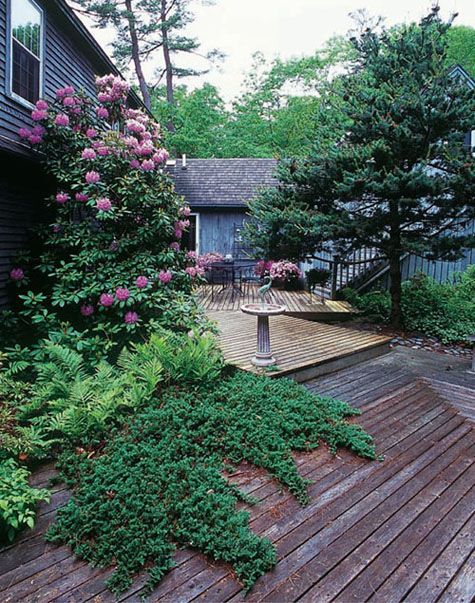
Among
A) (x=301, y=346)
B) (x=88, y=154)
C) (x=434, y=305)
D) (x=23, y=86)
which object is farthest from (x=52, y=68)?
(x=434, y=305)

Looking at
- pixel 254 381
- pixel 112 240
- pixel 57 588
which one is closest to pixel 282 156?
pixel 112 240

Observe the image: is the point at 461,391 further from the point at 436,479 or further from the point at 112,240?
the point at 112,240

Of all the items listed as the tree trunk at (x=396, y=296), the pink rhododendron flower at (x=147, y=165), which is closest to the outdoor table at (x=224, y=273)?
the tree trunk at (x=396, y=296)

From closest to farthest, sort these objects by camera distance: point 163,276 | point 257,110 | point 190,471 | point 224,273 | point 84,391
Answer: point 190,471
point 84,391
point 163,276
point 224,273
point 257,110

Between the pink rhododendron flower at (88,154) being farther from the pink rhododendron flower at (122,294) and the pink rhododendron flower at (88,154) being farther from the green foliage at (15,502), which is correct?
the green foliage at (15,502)

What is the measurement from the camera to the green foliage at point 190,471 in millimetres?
2164

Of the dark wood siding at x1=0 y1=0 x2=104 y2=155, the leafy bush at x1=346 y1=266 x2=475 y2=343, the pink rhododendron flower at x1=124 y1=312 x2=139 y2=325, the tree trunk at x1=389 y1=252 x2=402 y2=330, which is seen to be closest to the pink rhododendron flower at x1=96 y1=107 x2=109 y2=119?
the dark wood siding at x1=0 y1=0 x2=104 y2=155

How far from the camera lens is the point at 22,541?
2283mm

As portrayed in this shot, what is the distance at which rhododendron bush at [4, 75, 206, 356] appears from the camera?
15.7 ft

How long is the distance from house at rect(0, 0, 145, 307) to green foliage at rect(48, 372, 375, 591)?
310 cm

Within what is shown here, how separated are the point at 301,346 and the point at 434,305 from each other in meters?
3.65

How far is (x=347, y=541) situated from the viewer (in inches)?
91.1

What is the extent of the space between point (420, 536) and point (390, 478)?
557 millimetres

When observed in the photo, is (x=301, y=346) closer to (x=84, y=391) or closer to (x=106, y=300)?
(x=106, y=300)
